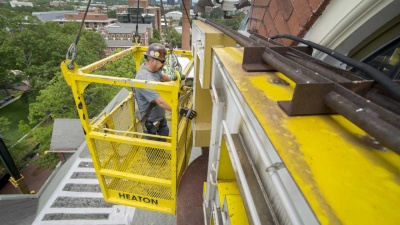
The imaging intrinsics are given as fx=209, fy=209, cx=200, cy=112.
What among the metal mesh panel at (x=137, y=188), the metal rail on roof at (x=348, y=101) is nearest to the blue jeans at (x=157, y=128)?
the metal mesh panel at (x=137, y=188)

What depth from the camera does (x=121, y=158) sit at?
3375mm

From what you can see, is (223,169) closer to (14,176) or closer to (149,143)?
(149,143)

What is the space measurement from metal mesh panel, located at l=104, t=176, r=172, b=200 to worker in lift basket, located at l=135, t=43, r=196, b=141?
92cm

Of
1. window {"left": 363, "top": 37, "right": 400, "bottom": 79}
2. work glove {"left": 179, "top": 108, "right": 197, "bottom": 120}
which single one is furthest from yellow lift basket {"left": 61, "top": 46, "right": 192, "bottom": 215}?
window {"left": 363, "top": 37, "right": 400, "bottom": 79}

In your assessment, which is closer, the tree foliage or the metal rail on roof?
the metal rail on roof

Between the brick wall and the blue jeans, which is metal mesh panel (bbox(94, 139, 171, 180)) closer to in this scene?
the blue jeans

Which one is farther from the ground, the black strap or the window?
the window

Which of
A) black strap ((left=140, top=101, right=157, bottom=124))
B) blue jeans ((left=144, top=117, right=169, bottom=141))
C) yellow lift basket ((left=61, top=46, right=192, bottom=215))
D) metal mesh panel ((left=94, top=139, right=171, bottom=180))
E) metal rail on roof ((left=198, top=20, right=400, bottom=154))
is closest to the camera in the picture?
metal rail on roof ((left=198, top=20, right=400, bottom=154))

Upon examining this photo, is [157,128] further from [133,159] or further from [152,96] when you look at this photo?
[152,96]

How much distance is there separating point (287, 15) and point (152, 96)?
6.79 feet

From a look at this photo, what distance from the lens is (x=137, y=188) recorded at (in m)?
3.41

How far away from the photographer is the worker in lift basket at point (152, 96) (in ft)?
10.3

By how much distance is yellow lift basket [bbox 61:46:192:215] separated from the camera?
97.7 inches

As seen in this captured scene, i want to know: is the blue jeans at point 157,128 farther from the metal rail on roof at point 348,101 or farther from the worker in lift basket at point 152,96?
the metal rail on roof at point 348,101
